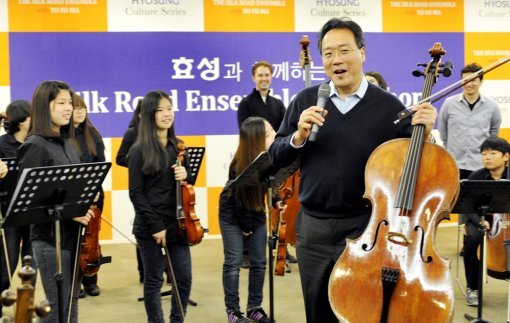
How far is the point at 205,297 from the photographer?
16.9 feet

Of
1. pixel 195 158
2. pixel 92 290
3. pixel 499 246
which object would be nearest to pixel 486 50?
pixel 499 246

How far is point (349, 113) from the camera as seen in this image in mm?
2537

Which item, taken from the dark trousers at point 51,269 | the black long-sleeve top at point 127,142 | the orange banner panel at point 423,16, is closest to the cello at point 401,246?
the dark trousers at point 51,269

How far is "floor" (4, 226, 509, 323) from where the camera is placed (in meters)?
4.64

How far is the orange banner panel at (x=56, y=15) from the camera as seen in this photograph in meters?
6.74

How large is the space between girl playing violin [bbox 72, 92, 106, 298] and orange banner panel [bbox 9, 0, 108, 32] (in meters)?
→ 2.22

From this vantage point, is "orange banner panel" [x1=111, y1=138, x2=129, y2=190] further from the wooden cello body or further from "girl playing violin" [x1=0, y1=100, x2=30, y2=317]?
the wooden cello body

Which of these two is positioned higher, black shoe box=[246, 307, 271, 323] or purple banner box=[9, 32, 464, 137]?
purple banner box=[9, 32, 464, 137]

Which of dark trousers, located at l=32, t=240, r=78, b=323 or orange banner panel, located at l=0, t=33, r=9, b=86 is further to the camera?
orange banner panel, located at l=0, t=33, r=9, b=86

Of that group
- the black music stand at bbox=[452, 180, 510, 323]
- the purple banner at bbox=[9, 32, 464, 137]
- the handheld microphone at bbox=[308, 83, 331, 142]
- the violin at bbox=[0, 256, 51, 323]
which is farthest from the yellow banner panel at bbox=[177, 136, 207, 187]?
the violin at bbox=[0, 256, 51, 323]

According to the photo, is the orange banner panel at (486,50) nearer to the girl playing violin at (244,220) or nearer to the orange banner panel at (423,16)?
the orange banner panel at (423,16)

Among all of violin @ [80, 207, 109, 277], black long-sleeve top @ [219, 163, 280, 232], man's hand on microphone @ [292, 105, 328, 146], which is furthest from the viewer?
black long-sleeve top @ [219, 163, 280, 232]

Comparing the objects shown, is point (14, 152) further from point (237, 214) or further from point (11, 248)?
point (237, 214)

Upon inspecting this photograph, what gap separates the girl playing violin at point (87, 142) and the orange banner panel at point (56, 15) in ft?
7.30
